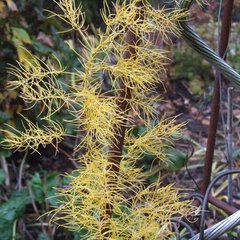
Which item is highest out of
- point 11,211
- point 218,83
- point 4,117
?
point 218,83

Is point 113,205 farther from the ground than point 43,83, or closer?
closer

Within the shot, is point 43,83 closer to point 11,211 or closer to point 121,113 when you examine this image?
point 121,113

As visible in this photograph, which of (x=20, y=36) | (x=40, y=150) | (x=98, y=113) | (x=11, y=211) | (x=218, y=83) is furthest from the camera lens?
(x=40, y=150)

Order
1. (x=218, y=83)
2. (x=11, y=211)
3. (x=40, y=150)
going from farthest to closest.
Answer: (x=40, y=150) → (x=11, y=211) → (x=218, y=83)

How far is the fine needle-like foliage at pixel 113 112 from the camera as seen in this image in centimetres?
52

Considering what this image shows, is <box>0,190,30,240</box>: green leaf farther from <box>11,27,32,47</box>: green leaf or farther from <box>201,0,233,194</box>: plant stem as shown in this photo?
<box>201,0,233,194</box>: plant stem

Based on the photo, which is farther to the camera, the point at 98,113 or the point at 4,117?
the point at 4,117

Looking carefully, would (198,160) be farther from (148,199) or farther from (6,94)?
(148,199)

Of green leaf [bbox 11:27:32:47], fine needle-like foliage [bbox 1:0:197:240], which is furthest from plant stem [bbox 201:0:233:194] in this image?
green leaf [bbox 11:27:32:47]

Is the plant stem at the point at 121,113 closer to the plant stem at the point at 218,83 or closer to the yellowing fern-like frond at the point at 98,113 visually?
the yellowing fern-like frond at the point at 98,113

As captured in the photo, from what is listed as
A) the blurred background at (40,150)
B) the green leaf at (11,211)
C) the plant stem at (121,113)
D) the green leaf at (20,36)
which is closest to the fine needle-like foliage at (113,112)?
the plant stem at (121,113)

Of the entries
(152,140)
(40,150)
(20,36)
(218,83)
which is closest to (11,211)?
(40,150)

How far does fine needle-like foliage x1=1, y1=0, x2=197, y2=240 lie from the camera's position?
524mm

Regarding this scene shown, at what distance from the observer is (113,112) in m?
0.53
